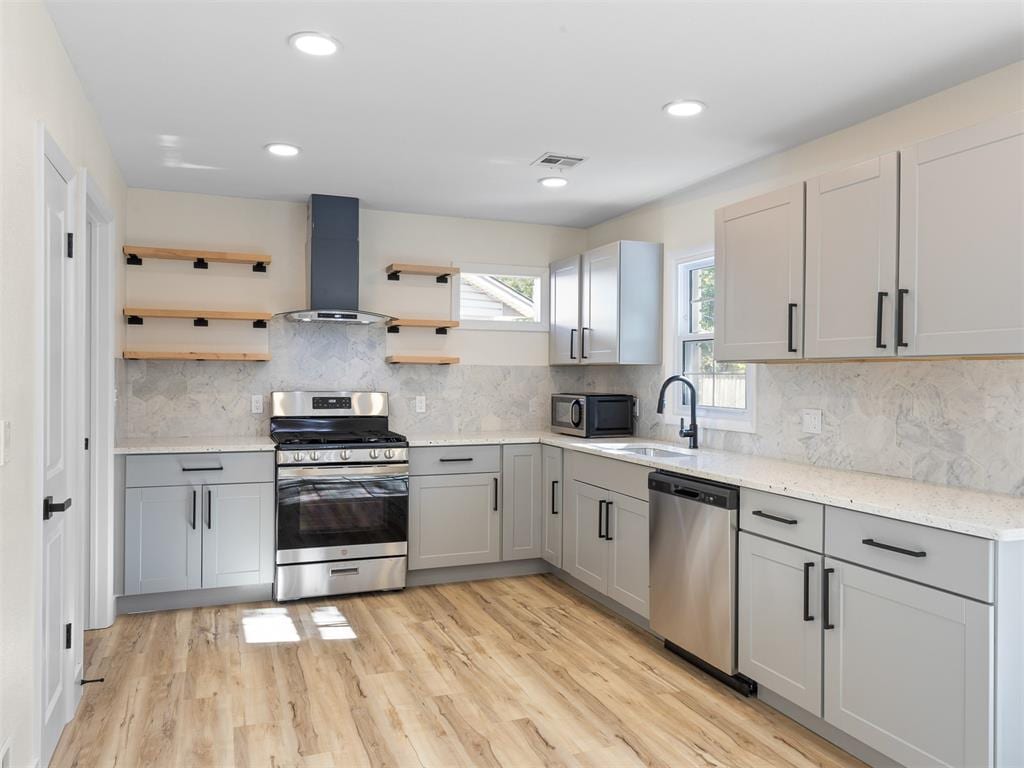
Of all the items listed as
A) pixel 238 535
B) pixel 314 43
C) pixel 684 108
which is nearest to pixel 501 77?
pixel 314 43

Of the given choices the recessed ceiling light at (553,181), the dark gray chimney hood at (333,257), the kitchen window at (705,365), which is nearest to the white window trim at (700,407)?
the kitchen window at (705,365)

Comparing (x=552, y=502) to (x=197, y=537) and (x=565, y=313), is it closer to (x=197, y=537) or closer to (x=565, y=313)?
(x=565, y=313)

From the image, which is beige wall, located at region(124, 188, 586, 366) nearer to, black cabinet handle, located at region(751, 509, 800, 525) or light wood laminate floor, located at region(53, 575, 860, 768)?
light wood laminate floor, located at region(53, 575, 860, 768)

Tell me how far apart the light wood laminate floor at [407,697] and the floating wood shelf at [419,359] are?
5.25 feet

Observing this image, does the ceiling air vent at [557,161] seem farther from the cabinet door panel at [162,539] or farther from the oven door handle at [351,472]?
the cabinet door panel at [162,539]

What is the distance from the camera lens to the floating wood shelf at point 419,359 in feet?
15.5

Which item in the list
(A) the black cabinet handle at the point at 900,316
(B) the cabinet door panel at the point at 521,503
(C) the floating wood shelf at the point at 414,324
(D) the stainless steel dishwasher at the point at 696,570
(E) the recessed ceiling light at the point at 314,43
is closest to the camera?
(E) the recessed ceiling light at the point at 314,43

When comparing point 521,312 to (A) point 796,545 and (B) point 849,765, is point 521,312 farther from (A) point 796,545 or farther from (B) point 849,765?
(B) point 849,765

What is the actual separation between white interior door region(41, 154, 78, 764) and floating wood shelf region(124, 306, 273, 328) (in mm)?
1591

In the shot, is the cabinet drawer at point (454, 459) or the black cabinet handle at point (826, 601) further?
the cabinet drawer at point (454, 459)

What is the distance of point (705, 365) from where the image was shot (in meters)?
4.16

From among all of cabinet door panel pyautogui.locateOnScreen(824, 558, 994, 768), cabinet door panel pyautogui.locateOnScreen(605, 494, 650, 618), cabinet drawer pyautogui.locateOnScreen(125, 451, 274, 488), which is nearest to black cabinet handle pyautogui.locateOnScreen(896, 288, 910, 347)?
cabinet door panel pyautogui.locateOnScreen(824, 558, 994, 768)

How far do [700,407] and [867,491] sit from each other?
1673 millimetres

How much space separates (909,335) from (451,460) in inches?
105
